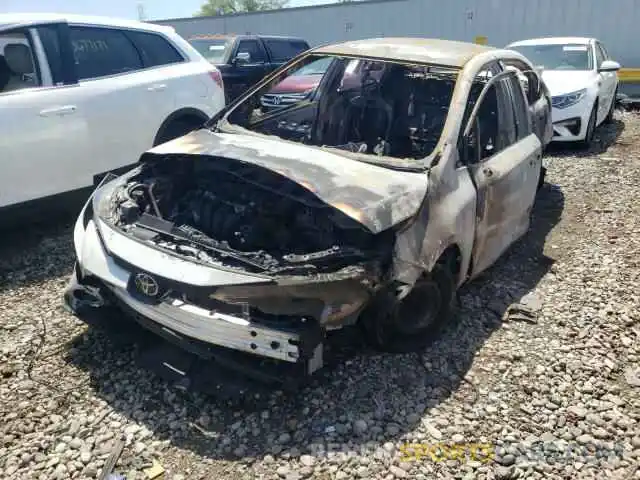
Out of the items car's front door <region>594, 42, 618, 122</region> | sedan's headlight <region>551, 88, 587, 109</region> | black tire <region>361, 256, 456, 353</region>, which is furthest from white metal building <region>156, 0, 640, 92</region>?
black tire <region>361, 256, 456, 353</region>

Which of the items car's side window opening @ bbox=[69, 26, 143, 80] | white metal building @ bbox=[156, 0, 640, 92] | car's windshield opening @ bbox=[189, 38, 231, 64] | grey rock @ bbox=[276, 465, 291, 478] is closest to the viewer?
grey rock @ bbox=[276, 465, 291, 478]

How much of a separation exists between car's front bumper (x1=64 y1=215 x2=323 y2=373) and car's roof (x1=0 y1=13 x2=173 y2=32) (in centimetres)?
254

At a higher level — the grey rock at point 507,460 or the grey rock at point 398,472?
the grey rock at point 398,472

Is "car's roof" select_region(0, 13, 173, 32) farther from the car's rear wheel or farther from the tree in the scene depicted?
the tree

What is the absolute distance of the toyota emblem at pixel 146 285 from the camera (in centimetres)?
276

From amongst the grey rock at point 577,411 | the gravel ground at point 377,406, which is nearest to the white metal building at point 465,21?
the gravel ground at point 377,406

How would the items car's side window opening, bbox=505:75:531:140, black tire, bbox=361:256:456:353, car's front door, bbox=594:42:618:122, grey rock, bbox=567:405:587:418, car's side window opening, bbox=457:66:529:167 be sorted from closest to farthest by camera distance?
1. grey rock, bbox=567:405:587:418
2. black tire, bbox=361:256:456:353
3. car's side window opening, bbox=457:66:529:167
4. car's side window opening, bbox=505:75:531:140
5. car's front door, bbox=594:42:618:122

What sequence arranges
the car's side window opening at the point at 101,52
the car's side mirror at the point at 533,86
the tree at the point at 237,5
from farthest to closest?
the tree at the point at 237,5, the car's side mirror at the point at 533,86, the car's side window opening at the point at 101,52

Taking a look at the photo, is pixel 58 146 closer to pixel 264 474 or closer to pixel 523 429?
pixel 264 474

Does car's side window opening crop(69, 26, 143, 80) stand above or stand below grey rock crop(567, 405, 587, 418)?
above

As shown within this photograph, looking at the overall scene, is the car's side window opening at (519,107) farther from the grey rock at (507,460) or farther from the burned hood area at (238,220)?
the grey rock at (507,460)

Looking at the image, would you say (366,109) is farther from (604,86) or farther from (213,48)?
(213,48)

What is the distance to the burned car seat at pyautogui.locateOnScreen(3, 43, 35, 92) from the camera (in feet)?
15.2

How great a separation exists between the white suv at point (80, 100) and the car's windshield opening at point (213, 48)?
15.9 feet
